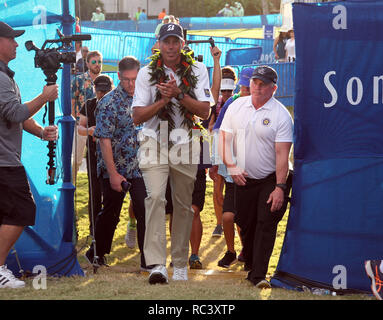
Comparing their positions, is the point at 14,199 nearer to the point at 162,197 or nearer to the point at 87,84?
the point at 162,197

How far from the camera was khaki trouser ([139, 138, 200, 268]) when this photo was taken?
259 inches

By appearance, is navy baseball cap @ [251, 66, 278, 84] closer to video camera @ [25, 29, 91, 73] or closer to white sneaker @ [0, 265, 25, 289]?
video camera @ [25, 29, 91, 73]

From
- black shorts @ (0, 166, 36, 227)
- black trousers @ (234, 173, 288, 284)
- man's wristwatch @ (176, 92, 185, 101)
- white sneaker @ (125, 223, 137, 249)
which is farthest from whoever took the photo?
white sneaker @ (125, 223, 137, 249)

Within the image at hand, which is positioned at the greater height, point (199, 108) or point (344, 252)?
point (199, 108)

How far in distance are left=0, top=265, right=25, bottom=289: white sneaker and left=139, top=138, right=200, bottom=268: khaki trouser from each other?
111 cm

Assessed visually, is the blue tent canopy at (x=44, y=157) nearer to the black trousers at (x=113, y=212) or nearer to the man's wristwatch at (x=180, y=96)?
the black trousers at (x=113, y=212)

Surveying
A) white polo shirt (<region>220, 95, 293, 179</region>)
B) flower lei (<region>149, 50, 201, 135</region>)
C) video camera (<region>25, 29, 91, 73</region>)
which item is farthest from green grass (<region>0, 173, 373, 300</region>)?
video camera (<region>25, 29, 91, 73</region>)

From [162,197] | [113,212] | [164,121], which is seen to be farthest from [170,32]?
[113,212]

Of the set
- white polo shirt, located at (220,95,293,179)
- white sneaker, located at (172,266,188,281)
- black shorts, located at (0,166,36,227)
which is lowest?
white sneaker, located at (172,266,188,281)

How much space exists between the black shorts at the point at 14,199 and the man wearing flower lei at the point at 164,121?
1.03m

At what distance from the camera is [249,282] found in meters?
6.95
